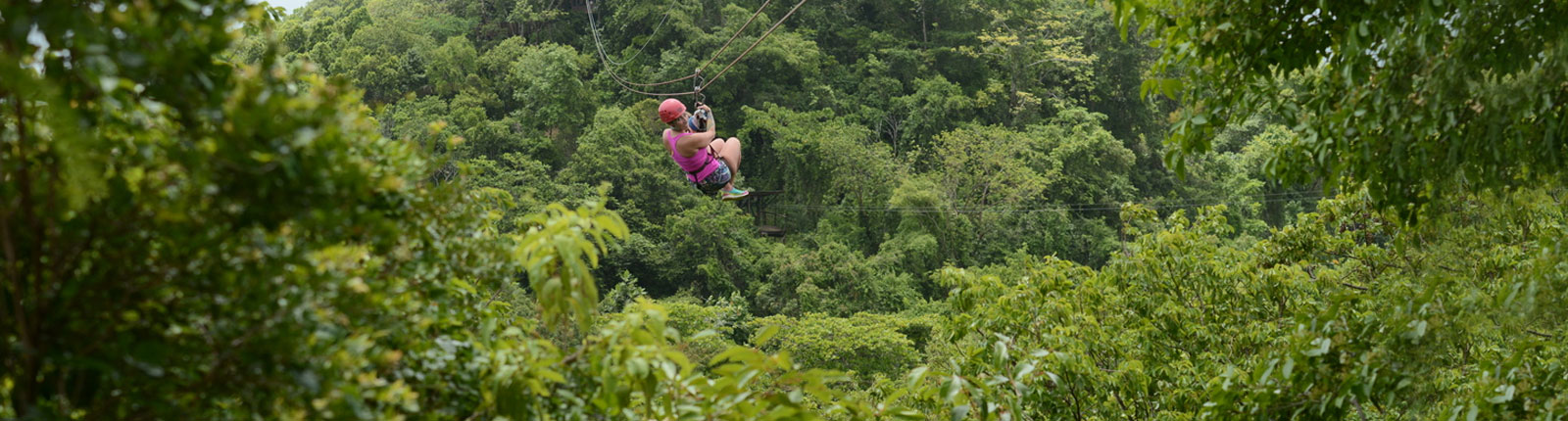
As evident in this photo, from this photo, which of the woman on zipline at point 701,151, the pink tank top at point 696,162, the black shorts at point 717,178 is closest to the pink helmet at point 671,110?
the woman on zipline at point 701,151

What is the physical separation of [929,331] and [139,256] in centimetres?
1832

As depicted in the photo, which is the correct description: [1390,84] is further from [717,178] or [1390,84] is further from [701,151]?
[717,178]

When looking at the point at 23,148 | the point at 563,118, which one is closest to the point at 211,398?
the point at 23,148

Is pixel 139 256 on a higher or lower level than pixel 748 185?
higher

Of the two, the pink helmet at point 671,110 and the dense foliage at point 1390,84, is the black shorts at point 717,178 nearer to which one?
the pink helmet at point 671,110

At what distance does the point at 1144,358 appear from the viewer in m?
5.96

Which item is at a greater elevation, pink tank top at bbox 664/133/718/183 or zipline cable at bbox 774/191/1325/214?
pink tank top at bbox 664/133/718/183

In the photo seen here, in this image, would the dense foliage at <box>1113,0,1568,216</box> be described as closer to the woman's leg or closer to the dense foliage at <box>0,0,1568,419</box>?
the dense foliage at <box>0,0,1568,419</box>

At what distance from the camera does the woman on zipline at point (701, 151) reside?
5902mm

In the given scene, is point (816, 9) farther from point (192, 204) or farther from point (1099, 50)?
point (192, 204)

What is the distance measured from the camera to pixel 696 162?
623 cm

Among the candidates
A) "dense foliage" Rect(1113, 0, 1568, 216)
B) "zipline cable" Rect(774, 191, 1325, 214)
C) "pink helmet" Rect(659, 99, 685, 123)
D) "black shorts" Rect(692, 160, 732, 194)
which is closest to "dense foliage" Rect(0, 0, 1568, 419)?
"dense foliage" Rect(1113, 0, 1568, 216)

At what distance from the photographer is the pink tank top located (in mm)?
6051

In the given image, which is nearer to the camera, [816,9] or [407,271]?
[407,271]
